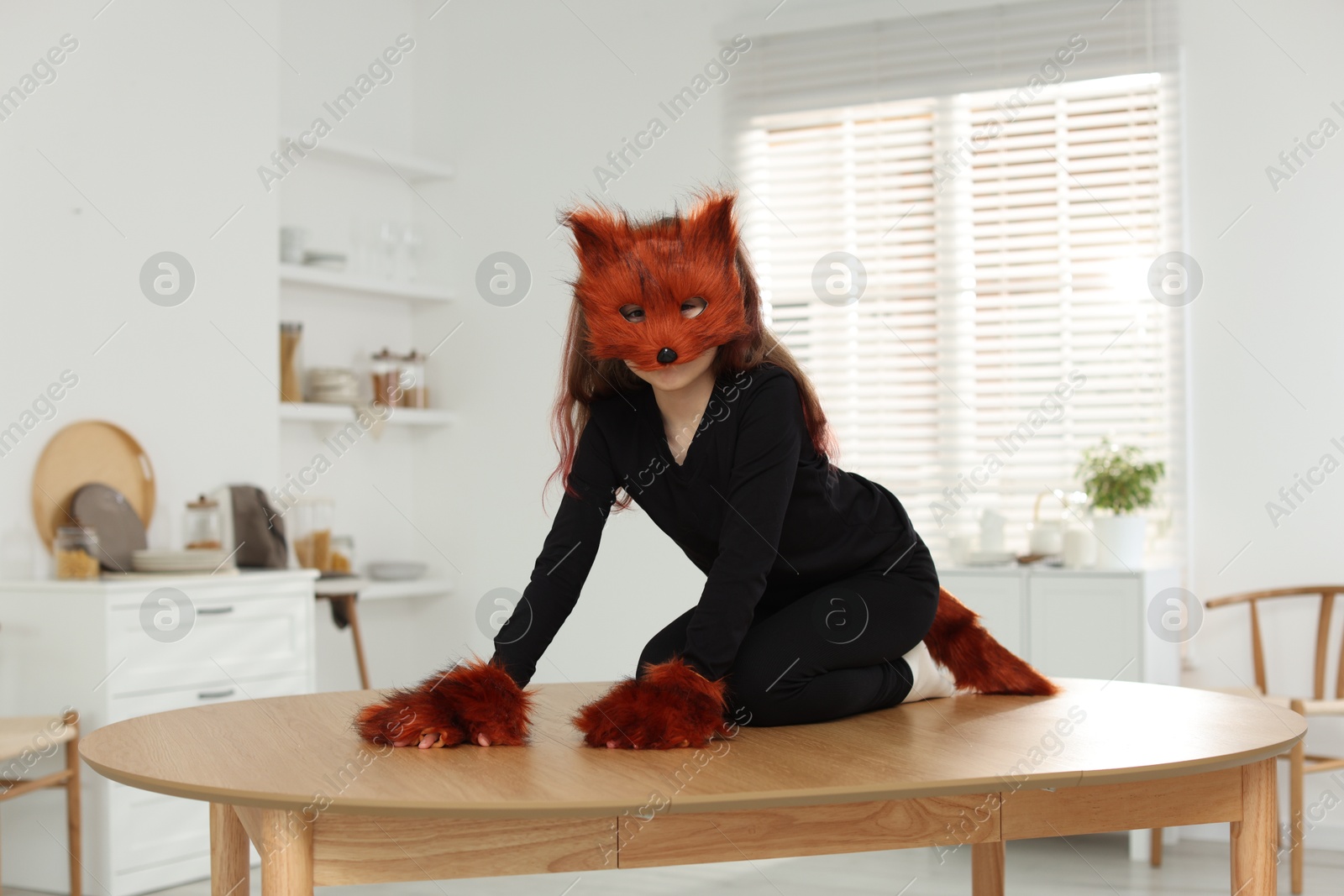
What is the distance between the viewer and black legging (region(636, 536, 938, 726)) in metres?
1.42

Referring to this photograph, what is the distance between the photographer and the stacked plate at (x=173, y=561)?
3.31m

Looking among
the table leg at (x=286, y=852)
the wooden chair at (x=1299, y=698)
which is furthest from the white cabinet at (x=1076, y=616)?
the table leg at (x=286, y=852)

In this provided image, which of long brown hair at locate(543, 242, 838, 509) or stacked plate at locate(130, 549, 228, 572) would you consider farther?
stacked plate at locate(130, 549, 228, 572)

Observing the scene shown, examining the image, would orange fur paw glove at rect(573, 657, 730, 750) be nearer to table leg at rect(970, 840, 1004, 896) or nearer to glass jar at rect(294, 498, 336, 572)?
table leg at rect(970, 840, 1004, 896)

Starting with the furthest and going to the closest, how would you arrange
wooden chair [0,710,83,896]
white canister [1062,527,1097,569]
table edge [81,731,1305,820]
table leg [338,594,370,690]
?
table leg [338,594,370,690] → white canister [1062,527,1097,569] → wooden chair [0,710,83,896] → table edge [81,731,1305,820]

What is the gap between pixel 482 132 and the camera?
4.97m

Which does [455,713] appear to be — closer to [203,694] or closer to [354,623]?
[203,694]

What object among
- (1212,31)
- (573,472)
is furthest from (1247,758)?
(1212,31)

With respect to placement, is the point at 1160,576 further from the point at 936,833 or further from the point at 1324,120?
the point at 936,833

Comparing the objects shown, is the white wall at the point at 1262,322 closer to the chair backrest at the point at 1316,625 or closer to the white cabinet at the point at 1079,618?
the chair backrest at the point at 1316,625

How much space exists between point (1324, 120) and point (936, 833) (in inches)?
131

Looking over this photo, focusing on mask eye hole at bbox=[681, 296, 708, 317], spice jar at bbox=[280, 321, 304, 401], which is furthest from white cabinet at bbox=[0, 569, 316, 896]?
mask eye hole at bbox=[681, 296, 708, 317]

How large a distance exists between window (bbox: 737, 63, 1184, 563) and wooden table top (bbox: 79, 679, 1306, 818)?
258cm

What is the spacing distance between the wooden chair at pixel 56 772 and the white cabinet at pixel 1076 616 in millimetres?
2343
